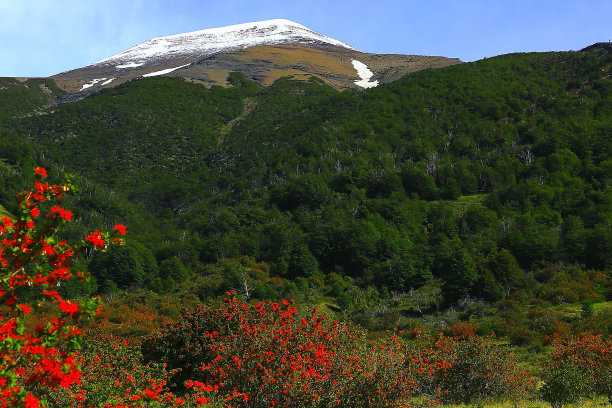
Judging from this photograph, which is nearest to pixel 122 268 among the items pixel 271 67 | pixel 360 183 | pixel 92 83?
pixel 360 183

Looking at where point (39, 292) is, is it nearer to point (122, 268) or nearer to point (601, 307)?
point (601, 307)

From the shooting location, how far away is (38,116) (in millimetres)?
110688

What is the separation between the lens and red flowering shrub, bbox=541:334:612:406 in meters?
11.4

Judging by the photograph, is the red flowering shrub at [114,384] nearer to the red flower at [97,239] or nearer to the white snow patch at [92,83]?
the red flower at [97,239]

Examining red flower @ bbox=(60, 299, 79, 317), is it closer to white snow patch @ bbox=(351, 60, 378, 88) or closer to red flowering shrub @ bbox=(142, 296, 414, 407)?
red flowering shrub @ bbox=(142, 296, 414, 407)

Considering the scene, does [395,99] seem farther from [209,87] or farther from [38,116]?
[38,116]

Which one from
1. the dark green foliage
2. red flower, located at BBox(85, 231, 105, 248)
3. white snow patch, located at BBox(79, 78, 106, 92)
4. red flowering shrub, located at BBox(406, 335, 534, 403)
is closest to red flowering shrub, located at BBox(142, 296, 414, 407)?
red flowering shrub, located at BBox(406, 335, 534, 403)

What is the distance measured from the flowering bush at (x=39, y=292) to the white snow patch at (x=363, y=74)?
133 meters

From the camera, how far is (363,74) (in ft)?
499

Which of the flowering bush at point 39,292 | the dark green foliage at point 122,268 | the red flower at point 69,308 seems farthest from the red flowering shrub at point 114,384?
the dark green foliage at point 122,268

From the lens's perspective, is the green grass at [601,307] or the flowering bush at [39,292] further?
the green grass at [601,307]

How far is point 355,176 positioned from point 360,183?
1444mm

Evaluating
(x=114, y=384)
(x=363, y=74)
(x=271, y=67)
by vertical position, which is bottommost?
(x=114, y=384)

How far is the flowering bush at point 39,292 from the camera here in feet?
13.1
